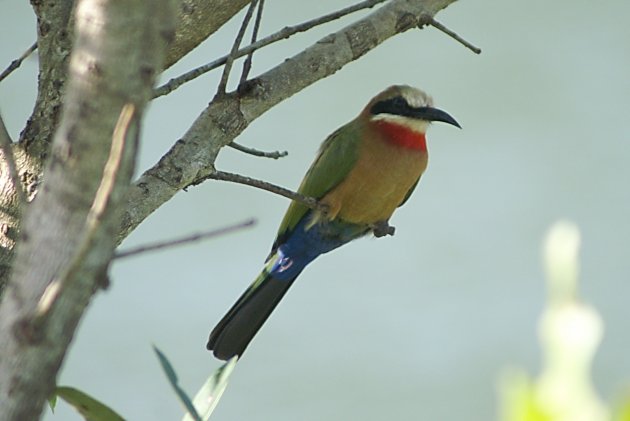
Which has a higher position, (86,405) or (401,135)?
(401,135)

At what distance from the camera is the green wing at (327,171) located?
1.83 m

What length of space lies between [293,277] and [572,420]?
65.4 inches

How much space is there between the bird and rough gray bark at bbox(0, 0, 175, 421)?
4.37 feet

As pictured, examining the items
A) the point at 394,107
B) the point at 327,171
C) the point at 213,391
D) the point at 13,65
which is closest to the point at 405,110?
the point at 394,107

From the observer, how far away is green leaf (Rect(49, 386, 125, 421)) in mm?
626

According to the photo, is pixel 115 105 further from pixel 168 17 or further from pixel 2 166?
pixel 2 166

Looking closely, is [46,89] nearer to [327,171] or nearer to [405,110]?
[327,171]

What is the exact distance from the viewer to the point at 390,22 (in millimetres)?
1253

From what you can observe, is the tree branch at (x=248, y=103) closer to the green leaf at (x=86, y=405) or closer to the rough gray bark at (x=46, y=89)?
the rough gray bark at (x=46, y=89)

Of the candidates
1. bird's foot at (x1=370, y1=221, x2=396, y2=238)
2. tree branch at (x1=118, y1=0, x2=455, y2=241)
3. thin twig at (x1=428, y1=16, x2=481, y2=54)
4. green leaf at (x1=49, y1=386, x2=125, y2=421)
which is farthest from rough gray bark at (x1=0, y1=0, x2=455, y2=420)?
bird's foot at (x1=370, y1=221, x2=396, y2=238)

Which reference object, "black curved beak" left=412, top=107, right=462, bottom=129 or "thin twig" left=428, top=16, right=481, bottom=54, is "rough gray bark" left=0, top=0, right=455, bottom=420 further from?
"black curved beak" left=412, top=107, right=462, bottom=129

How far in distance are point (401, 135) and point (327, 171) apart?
0.18 m

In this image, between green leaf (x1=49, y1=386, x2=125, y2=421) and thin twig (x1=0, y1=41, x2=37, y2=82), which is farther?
thin twig (x1=0, y1=41, x2=37, y2=82)

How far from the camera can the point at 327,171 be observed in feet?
6.09
